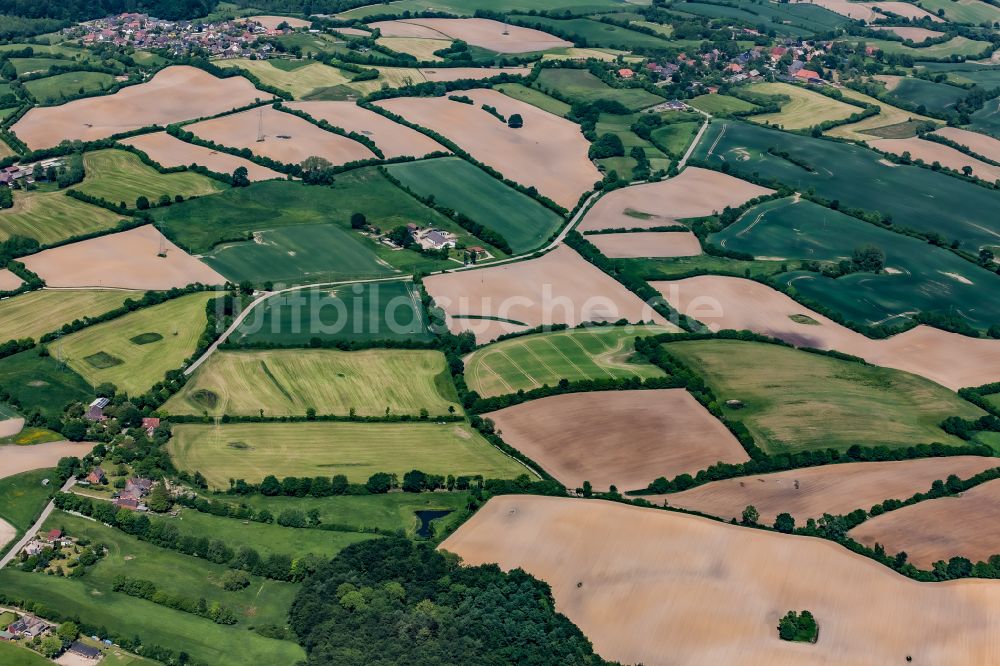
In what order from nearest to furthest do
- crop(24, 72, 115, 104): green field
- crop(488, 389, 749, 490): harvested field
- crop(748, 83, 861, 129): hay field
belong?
1. crop(488, 389, 749, 490): harvested field
2. crop(24, 72, 115, 104): green field
3. crop(748, 83, 861, 129): hay field

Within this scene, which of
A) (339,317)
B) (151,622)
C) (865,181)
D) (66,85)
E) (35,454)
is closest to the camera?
(151,622)

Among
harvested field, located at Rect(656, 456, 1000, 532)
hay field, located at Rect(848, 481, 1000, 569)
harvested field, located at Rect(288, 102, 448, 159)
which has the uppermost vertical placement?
harvested field, located at Rect(288, 102, 448, 159)

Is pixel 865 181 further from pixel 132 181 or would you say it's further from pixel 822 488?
pixel 132 181

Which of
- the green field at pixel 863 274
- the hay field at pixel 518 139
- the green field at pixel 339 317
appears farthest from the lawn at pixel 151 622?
the hay field at pixel 518 139

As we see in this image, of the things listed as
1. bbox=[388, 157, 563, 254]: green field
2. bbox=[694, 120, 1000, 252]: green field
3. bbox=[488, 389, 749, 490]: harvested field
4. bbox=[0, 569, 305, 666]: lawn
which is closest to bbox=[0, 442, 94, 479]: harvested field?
bbox=[0, 569, 305, 666]: lawn

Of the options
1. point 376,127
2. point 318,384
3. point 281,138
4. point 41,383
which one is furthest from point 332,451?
point 376,127

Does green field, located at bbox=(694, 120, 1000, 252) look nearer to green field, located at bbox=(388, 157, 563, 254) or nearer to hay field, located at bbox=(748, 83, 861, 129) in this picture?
hay field, located at bbox=(748, 83, 861, 129)

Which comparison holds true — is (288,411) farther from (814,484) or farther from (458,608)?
(814,484)
